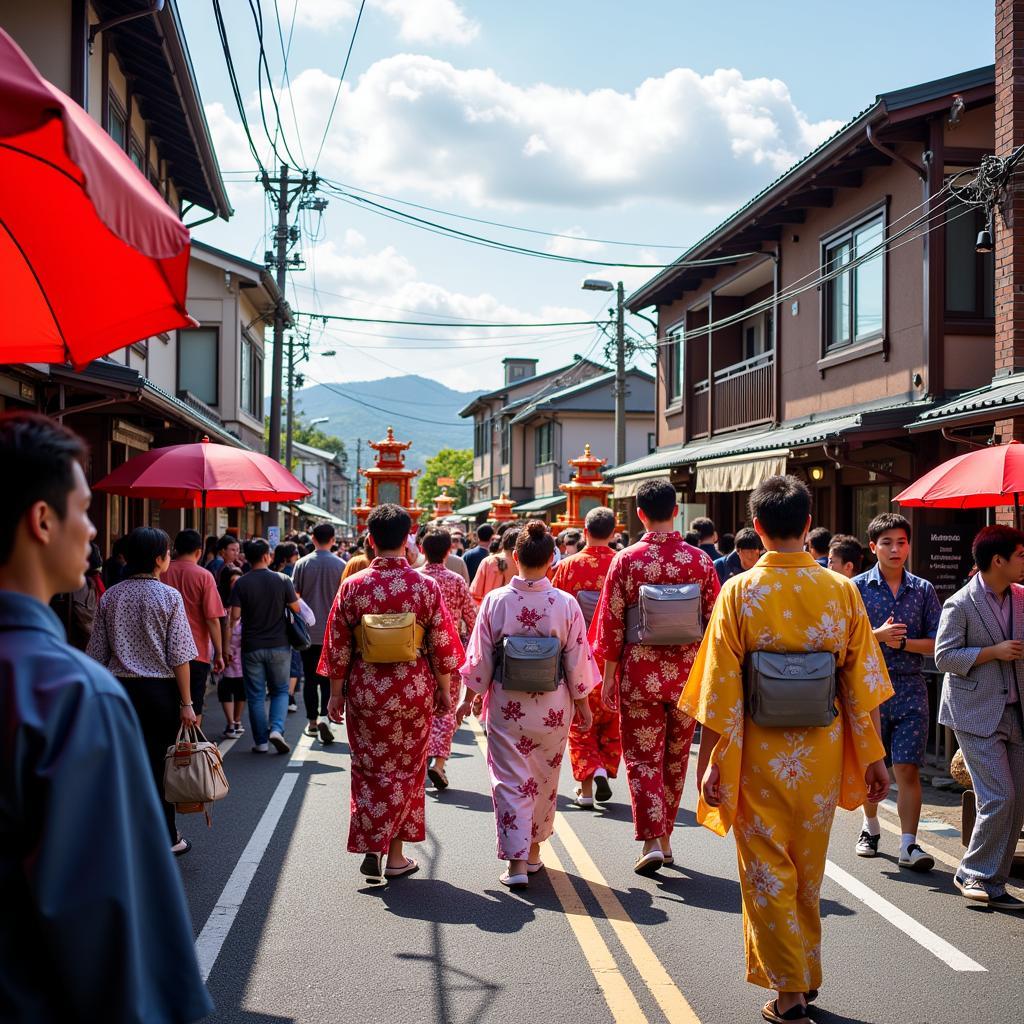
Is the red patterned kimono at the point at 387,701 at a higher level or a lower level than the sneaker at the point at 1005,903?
higher

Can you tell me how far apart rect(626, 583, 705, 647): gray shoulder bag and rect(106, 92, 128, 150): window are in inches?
436

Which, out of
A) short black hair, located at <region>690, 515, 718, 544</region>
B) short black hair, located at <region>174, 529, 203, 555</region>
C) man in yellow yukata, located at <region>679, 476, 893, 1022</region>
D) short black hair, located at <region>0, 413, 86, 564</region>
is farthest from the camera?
short black hair, located at <region>690, 515, 718, 544</region>

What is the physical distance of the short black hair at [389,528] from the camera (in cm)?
657

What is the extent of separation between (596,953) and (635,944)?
0.23 metres

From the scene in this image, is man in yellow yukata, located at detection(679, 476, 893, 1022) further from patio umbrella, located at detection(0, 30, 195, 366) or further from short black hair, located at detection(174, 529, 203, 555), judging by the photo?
short black hair, located at detection(174, 529, 203, 555)

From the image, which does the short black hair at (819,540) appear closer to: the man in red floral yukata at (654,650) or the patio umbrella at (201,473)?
the man in red floral yukata at (654,650)

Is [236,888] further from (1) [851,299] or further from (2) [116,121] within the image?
(1) [851,299]

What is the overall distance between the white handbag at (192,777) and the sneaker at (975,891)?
413 cm

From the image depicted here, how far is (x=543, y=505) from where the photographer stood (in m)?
40.9

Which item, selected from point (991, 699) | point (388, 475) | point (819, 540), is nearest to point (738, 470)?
point (819, 540)

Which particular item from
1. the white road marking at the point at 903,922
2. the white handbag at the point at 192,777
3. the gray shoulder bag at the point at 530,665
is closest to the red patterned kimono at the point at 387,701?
the gray shoulder bag at the point at 530,665

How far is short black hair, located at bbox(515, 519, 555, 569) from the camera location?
6691 mm

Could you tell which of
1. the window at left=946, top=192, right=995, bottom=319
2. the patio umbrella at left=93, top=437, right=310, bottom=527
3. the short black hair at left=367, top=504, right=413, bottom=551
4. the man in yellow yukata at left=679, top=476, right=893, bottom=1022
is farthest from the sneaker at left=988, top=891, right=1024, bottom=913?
the window at left=946, top=192, right=995, bottom=319

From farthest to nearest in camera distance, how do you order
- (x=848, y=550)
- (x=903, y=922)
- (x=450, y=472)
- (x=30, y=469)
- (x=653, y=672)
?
(x=450, y=472) → (x=848, y=550) → (x=653, y=672) → (x=903, y=922) → (x=30, y=469)
